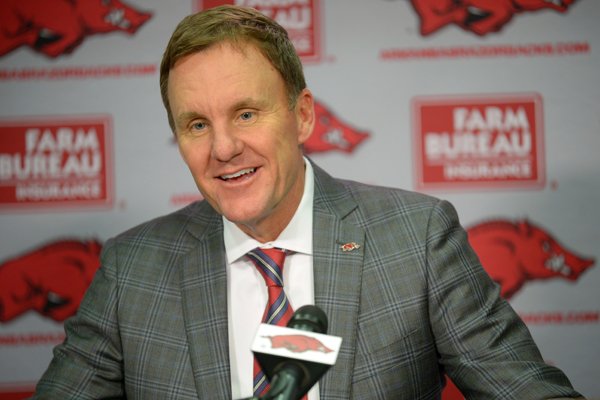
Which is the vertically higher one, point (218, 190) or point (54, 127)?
point (54, 127)

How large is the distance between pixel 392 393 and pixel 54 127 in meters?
1.66

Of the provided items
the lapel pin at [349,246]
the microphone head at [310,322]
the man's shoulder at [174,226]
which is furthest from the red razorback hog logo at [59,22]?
the microphone head at [310,322]

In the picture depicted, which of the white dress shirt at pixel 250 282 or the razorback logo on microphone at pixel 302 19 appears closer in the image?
the white dress shirt at pixel 250 282

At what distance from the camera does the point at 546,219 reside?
255cm

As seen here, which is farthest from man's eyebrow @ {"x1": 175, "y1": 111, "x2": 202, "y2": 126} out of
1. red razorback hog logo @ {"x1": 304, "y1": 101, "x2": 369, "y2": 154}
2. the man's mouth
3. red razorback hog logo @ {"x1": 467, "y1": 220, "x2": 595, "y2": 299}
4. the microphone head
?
red razorback hog logo @ {"x1": 467, "y1": 220, "x2": 595, "y2": 299}

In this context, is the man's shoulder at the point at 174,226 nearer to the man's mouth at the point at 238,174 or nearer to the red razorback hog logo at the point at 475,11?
the man's mouth at the point at 238,174

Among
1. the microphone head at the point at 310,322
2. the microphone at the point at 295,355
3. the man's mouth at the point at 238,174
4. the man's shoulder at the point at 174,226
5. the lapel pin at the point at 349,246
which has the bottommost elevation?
the microphone at the point at 295,355

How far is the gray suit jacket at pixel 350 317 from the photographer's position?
1633mm

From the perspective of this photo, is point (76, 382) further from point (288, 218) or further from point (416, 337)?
point (416, 337)

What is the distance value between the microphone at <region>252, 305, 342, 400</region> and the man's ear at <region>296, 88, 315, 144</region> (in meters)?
0.82

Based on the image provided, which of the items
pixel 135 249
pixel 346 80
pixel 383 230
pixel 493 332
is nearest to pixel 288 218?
pixel 383 230

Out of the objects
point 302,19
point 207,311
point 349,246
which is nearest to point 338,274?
point 349,246

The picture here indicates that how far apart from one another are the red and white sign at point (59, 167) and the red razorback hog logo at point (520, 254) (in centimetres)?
136

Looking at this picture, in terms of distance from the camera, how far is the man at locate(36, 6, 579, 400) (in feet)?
5.24
